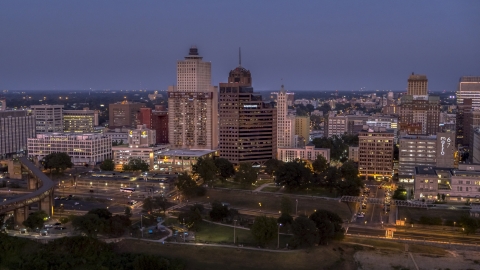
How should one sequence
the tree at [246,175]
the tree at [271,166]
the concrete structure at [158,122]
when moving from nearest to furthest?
1. the tree at [246,175]
2. the tree at [271,166]
3. the concrete structure at [158,122]

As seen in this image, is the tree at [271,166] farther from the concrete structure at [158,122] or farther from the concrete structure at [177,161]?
the concrete structure at [158,122]

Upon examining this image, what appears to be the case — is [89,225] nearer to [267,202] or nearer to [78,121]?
[267,202]

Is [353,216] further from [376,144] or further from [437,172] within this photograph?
[376,144]

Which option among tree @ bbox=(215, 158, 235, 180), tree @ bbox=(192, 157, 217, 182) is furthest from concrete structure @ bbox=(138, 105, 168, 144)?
tree @ bbox=(192, 157, 217, 182)

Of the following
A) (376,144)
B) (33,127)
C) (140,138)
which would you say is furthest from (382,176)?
(33,127)

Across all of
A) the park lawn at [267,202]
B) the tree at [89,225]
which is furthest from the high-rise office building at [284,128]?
the tree at [89,225]

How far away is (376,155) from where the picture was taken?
50.2 m

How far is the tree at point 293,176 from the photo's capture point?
41.5 meters

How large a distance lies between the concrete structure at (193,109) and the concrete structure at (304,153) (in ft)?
27.9

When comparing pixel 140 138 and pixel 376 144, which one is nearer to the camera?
pixel 376 144

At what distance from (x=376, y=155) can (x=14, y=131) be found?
142ft

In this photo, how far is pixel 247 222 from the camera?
33.0 meters

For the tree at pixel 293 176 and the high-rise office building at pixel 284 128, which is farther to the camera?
the high-rise office building at pixel 284 128

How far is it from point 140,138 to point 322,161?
792 inches
